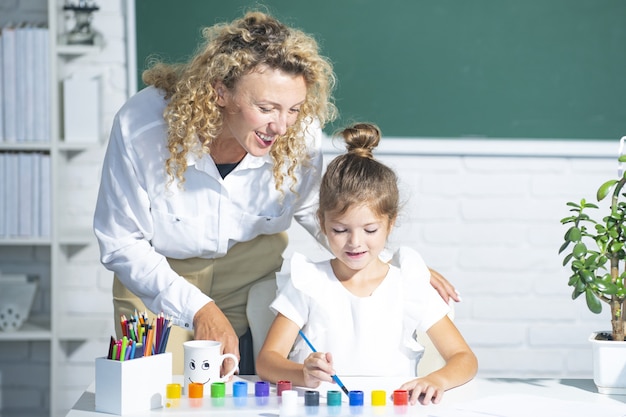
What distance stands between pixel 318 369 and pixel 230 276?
659 millimetres

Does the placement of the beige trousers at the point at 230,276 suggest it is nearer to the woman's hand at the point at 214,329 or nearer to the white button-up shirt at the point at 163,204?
the white button-up shirt at the point at 163,204

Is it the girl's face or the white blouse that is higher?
the girl's face

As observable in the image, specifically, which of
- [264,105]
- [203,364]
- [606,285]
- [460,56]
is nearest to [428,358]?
[606,285]

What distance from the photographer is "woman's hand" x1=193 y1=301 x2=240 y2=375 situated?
5.60 feet

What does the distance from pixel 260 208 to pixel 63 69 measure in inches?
47.1

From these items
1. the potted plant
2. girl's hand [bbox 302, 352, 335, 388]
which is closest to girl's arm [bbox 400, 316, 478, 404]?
girl's hand [bbox 302, 352, 335, 388]

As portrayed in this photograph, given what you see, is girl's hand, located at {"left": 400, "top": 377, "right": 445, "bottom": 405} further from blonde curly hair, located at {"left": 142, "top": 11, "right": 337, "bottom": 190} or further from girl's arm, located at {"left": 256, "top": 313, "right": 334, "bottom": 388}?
blonde curly hair, located at {"left": 142, "top": 11, "right": 337, "bottom": 190}

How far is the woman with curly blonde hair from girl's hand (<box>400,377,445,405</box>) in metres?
0.43

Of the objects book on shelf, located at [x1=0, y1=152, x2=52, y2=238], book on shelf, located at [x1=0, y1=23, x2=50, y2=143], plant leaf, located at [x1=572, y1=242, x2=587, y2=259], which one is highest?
book on shelf, located at [x1=0, y1=23, x2=50, y2=143]

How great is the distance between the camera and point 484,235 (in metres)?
2.96

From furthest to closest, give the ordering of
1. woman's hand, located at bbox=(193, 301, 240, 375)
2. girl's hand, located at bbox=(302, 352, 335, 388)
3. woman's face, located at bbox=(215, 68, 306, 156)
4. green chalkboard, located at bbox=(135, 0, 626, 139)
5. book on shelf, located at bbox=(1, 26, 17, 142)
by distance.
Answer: green chalkboard, located at bbox=(135, 0, 626, 139), book on shelf, located at bbox=(1, 26, 17, 142), woman's face, located at bbox=(215, 68, 306, 156), woman's hand, located at bbox=(193, 301, 240, 375), girl's hand, located at bbox=(302, 352, 335, 388)

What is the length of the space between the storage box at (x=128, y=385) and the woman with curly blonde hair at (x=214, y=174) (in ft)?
1.09

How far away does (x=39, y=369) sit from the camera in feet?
9.98

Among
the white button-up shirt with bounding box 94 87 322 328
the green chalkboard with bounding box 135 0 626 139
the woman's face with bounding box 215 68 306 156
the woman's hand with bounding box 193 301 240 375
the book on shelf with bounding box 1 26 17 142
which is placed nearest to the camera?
the woman's hand with bounding box 193 301 240 375
